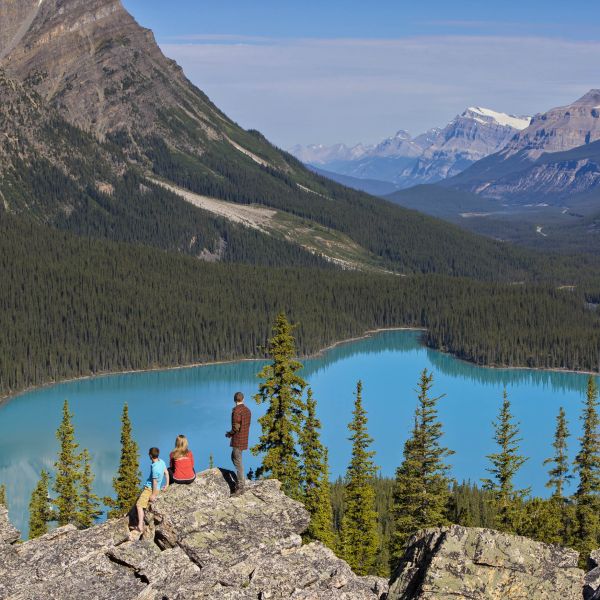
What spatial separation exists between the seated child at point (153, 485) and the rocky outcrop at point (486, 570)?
942 centimetres

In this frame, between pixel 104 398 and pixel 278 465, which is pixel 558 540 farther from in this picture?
pixel 104 398

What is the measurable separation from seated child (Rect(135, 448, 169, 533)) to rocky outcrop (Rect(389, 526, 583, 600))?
371 inches

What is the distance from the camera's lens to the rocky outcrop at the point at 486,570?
106ft

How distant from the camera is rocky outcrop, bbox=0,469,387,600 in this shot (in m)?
34.6

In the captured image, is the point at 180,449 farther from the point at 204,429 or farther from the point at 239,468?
the point at 204,429

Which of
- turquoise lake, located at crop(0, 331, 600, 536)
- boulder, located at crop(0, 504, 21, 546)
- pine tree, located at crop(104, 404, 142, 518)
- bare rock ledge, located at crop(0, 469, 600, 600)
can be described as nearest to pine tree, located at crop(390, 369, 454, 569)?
pine tree, located at crop(104, 404, 142, 518)

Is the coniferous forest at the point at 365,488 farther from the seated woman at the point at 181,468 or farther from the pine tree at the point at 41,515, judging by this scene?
the seated woman at the point at 181,468

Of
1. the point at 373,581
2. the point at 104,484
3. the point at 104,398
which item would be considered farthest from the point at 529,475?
the point at 373,581

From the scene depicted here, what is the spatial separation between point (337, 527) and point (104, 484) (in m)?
34.9

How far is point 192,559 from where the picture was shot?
1439 inches

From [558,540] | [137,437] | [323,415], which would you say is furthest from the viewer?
[323,415]

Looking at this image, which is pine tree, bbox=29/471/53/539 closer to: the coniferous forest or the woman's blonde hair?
the coniferous forest

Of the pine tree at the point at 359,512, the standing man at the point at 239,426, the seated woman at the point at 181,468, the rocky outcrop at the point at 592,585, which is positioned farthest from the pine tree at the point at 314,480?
the rocky outcrop at the point at 592,585

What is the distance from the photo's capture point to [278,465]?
61031mm
